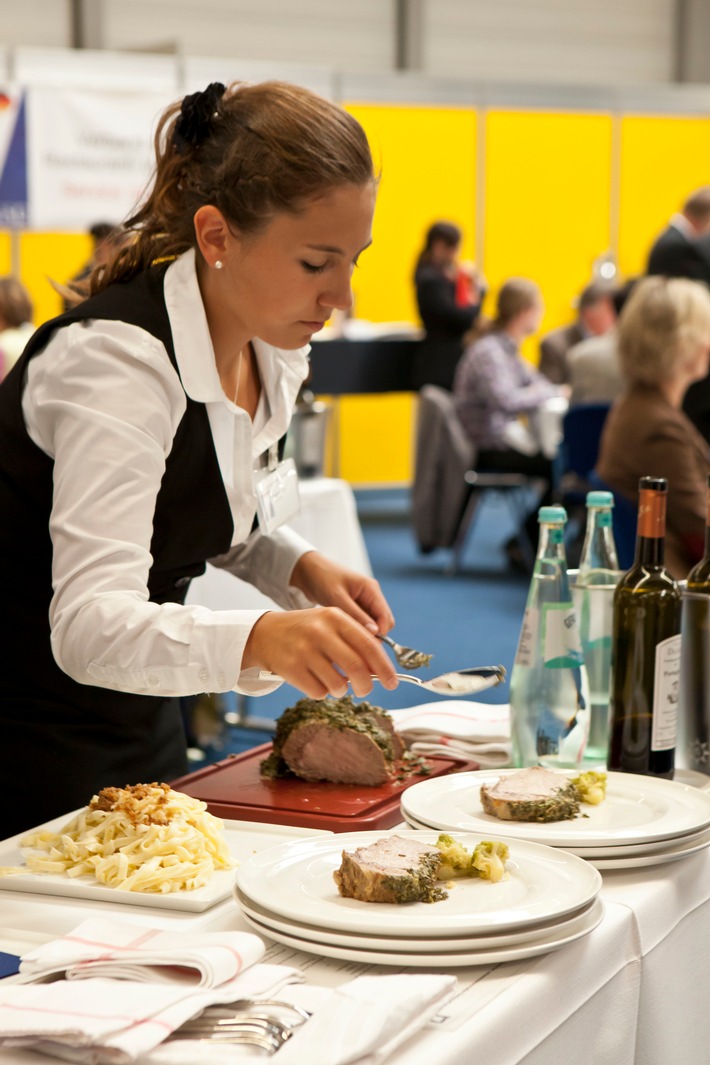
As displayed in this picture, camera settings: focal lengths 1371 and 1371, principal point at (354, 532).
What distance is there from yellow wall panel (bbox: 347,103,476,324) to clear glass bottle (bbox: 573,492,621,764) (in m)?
7.42

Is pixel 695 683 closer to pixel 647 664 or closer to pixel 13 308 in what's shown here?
pixel 647 664

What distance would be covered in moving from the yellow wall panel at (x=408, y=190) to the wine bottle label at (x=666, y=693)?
300 inches

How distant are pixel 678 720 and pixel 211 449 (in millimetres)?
574

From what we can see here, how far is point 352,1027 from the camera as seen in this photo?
80cm

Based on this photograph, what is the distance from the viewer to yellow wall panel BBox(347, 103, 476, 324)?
29.3 feet

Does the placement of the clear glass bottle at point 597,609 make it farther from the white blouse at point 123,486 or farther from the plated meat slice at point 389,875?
the plated meat slice at point 389,875

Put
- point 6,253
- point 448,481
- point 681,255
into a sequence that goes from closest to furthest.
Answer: point 681,255
point 448,481
point 6,253

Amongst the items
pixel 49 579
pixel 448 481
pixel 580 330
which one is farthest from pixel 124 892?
pixel 580 330

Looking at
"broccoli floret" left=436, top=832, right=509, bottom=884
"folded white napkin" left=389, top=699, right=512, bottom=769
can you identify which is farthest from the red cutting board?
"broccoli floret" left=436, top=832, right=509, bottom=884

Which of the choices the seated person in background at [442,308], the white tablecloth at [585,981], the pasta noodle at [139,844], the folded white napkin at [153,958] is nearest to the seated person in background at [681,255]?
the seated person in background at [442,308]

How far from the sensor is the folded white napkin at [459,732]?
1532 mm

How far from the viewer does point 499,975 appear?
3.03 feet

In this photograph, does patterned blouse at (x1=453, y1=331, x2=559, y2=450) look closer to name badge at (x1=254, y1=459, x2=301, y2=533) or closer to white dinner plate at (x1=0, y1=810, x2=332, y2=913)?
name badge at (x1=254, y1=459, x2=301, y2=533)

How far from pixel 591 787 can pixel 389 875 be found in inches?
13.1
